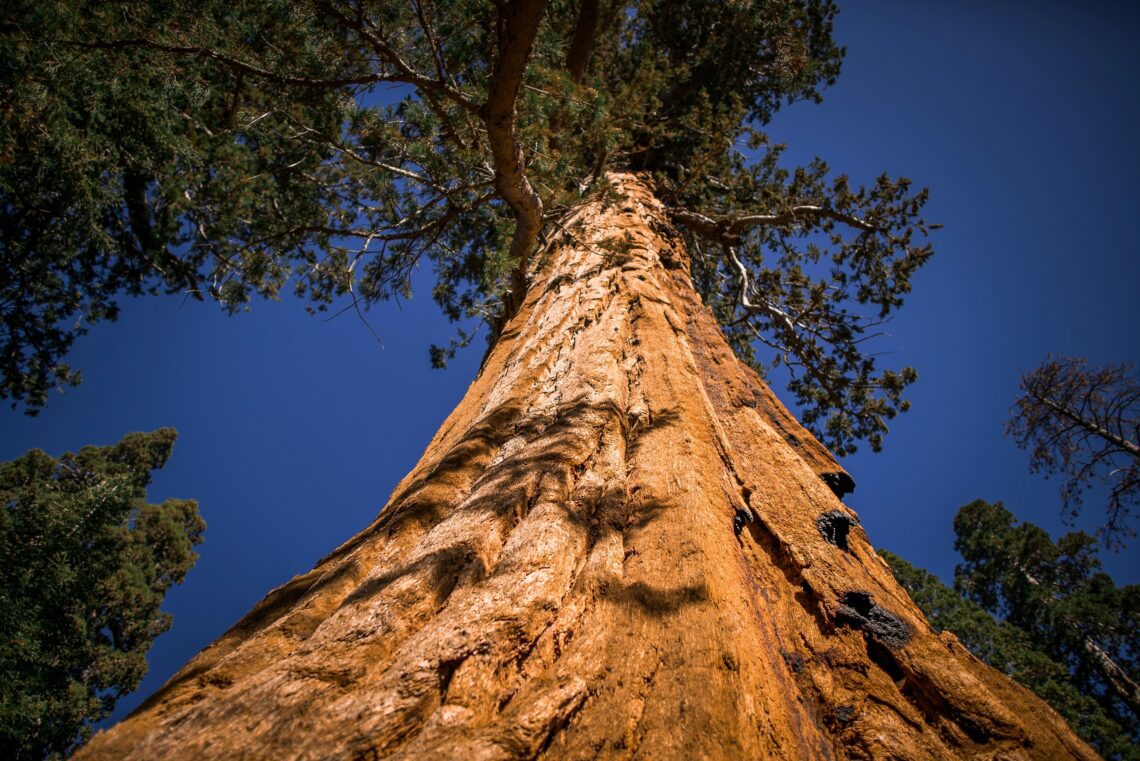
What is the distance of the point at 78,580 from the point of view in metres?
6.43

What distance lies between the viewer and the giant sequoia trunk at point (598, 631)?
2.87 ft

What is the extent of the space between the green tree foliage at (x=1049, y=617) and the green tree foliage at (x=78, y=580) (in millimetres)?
11991

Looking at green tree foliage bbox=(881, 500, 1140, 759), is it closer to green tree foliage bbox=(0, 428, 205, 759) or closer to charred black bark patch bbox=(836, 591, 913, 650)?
charred black bark patch bbox=(836, 591, 913, 650)

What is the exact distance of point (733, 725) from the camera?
0.88 meters

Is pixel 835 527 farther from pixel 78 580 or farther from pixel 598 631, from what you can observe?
pixel 78 580

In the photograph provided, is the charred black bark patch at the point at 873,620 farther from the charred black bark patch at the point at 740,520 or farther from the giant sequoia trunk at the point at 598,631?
the charred black bark patch at the point at 740,520

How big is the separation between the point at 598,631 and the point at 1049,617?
13913 millimetres

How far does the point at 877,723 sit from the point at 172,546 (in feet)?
49.9

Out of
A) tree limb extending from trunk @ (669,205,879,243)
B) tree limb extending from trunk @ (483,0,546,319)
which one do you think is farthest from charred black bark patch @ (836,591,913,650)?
tree limb extending from trunk @ (669,205,879,243)

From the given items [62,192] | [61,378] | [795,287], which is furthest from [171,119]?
[795,287]

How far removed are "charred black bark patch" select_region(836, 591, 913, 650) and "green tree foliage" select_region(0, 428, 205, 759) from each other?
26.3 ft

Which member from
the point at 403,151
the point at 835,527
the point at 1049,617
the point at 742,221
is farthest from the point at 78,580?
the point at 1049,617

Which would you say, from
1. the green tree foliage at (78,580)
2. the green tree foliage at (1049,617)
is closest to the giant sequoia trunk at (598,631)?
the green tree foliage at (78,580)

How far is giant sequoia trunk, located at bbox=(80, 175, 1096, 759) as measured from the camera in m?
0.87
